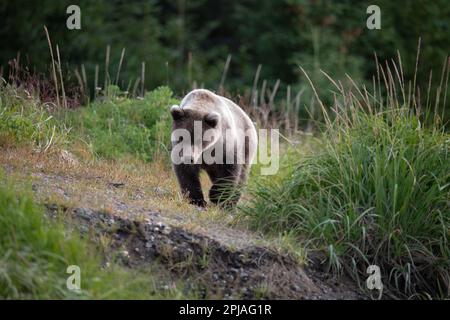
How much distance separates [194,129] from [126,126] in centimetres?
203

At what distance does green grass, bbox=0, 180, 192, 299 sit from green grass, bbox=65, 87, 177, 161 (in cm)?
357

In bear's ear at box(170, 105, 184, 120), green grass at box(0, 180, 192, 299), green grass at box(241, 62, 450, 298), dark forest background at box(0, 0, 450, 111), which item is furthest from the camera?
dark forest background at box(0, 0, 450, 111)

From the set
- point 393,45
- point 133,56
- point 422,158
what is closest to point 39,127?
point 422,158

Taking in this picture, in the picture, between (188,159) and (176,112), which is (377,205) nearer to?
(188,159)

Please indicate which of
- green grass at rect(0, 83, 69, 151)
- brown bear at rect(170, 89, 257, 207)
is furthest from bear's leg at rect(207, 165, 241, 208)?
green grass at rect(0, 83, 69, 151)

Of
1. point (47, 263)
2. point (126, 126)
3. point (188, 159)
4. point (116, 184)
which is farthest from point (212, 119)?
point (47, 263)

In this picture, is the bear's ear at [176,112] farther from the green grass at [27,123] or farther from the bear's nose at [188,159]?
the green grass at [27,123]

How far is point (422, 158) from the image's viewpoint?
7.75 metres

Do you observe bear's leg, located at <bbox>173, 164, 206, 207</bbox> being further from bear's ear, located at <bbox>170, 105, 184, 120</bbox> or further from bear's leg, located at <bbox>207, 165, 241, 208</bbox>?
bear's ear, located at <bbox>170, 105, 184, 120</bbox>

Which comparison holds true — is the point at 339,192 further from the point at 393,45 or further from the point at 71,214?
the point at 393,45

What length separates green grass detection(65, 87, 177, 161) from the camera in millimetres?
10211

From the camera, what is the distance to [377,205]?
7.46m

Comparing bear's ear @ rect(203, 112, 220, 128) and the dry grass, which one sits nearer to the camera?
the dry grass

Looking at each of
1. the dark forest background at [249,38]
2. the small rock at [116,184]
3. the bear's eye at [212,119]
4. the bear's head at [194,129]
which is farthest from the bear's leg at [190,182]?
the dark forest background at [249,38]
